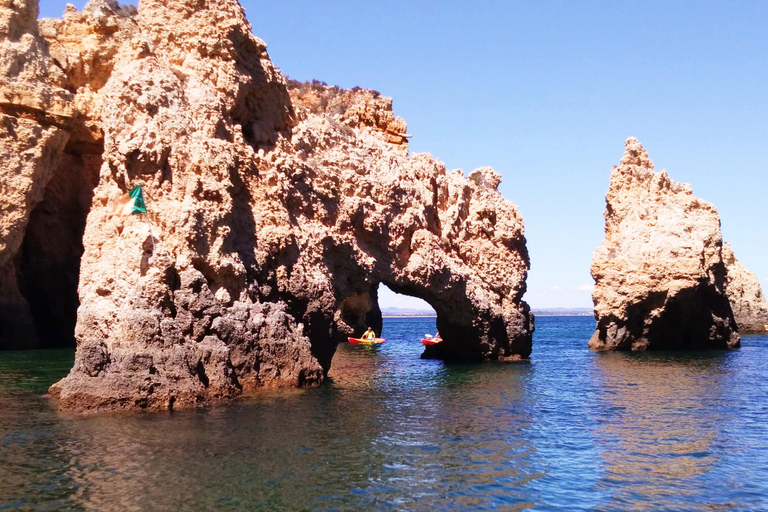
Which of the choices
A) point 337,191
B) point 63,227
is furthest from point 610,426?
point 63,227

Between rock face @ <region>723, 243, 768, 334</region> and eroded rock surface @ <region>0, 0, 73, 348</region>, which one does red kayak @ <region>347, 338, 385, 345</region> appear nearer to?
eroded rock surface @ <region>0, 0, 73, 348</region>

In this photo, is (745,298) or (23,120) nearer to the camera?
(23,120)

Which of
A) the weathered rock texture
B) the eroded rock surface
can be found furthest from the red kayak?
the eroded rock surface

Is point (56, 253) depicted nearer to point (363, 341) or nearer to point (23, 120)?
point (23, 120)

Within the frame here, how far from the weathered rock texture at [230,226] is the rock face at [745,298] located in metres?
46.1

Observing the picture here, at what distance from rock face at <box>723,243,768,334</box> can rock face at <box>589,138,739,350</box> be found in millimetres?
23187

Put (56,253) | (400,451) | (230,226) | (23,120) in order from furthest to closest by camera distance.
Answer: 1. (56,253)
2. (23,120)
3. (230,226)
4. (400,451)

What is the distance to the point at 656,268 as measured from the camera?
4378 centimetres

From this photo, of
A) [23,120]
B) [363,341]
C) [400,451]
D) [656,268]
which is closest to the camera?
[400,451]

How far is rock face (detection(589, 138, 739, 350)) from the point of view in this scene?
1726 inches

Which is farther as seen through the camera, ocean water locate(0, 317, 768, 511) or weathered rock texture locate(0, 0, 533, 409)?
weathered rock texture locate(0, 0, 533, 409)

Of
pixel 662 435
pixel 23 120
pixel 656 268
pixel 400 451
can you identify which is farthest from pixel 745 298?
pixel 400 451

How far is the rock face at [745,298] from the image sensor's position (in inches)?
2736

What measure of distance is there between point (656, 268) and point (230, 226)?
29583 mm
